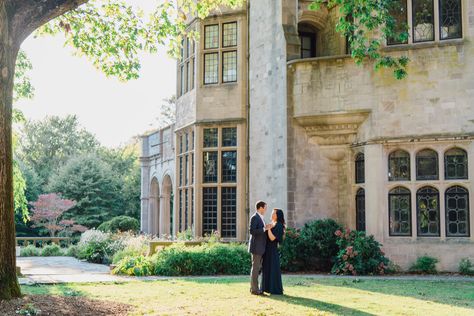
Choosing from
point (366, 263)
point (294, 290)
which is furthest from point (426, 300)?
point (366, 263)

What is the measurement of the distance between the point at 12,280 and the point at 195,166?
10776mm

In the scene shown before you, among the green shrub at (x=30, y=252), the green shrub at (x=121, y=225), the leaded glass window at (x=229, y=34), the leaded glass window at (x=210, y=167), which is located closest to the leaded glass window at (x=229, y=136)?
the leaded glass window at (x=210, y=167)

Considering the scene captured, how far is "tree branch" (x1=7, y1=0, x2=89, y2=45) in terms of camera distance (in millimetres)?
9047

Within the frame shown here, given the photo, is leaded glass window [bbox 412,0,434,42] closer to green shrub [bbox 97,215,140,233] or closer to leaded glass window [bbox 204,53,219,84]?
leaded glass window [bbox 204,53,219,84]

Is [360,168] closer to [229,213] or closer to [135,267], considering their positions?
[229,213]

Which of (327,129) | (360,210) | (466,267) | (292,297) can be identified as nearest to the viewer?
(292,297)

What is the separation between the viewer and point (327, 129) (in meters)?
16.9

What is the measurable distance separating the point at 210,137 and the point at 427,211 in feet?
23.6

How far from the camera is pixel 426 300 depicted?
408 inches

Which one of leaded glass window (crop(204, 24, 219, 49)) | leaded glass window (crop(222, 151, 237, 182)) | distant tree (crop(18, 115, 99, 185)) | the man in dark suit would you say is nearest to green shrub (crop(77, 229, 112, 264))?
leaded glass window (crop(222, 151, 237, 182))

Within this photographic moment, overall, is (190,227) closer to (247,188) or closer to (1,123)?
(247,188)

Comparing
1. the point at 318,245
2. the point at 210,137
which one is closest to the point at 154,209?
the point at 210,137

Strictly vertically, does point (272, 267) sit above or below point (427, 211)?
below

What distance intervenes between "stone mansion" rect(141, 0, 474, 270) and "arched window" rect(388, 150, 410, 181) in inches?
1.0
